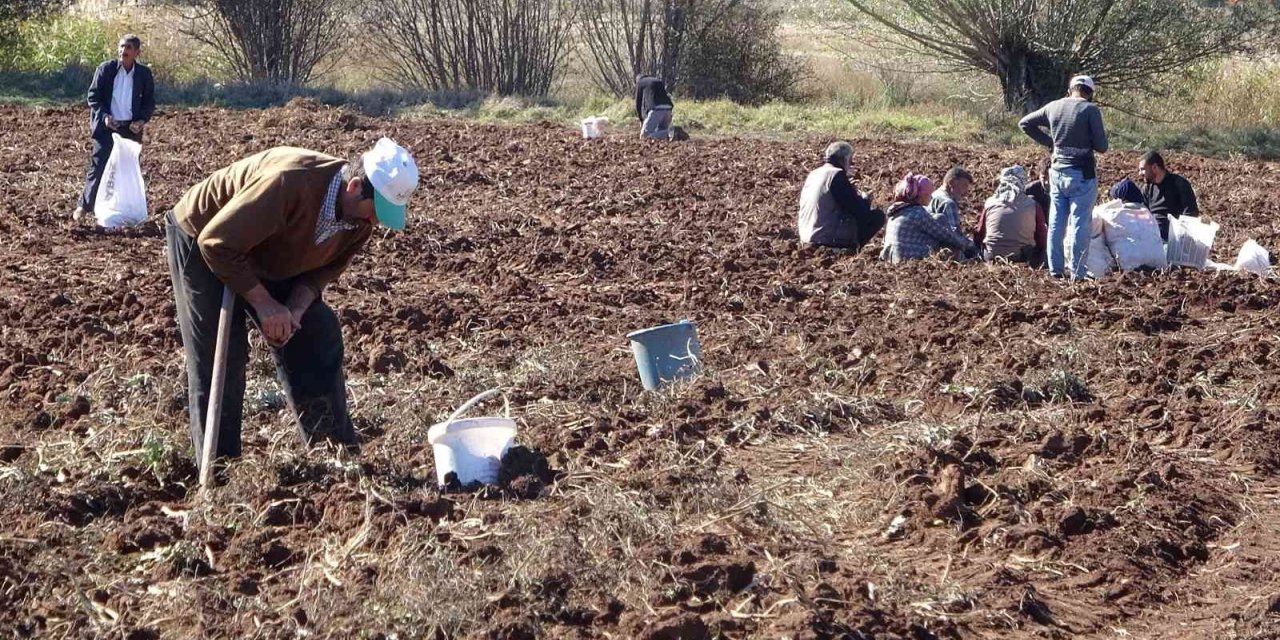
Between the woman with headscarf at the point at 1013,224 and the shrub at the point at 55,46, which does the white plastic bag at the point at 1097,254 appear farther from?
the shrub at the point at 55,46

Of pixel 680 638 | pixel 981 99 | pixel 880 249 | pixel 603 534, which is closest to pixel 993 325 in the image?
pixel 880 249

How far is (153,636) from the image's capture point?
4141 mm

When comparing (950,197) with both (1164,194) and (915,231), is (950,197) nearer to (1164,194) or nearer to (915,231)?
(915,231)

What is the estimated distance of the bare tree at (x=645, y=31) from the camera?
24.1 m

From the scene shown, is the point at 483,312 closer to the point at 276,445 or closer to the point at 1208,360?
the point at 276,445

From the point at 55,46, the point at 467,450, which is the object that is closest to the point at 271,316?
the point at 467,450

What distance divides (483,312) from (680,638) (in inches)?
178

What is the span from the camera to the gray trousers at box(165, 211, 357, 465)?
16.7ft

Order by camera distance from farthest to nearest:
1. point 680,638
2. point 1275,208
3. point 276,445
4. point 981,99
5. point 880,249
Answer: point 981,99, point 1275,208, point 880,249, point 276,445, point 680,638

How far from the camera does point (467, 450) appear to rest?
5.20 m

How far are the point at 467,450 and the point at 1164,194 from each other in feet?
22.2

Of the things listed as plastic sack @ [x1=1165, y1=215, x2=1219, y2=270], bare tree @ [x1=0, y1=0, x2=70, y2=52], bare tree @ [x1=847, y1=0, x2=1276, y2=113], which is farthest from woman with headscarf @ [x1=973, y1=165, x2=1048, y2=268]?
bare tree @ [x1=0, y1=0, x2=70, y2=52]

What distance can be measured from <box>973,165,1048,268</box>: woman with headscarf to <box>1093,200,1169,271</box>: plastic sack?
49 cm

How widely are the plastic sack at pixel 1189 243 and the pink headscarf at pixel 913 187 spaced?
165 cm
